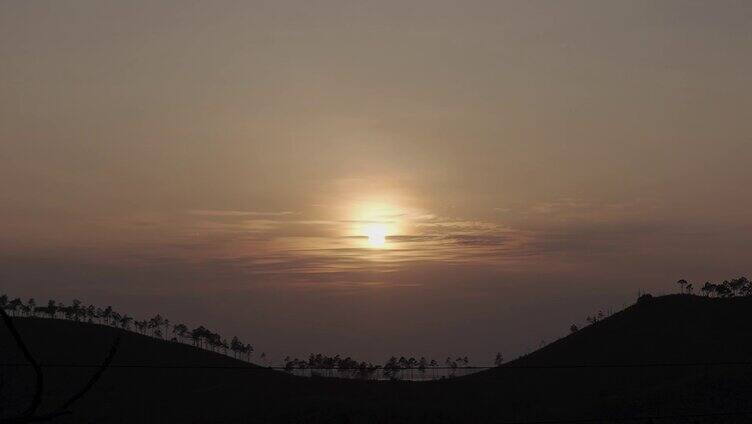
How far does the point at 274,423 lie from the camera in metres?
83.4

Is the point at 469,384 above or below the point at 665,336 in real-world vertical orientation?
below

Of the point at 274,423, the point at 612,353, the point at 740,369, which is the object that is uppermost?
the point at 612,353

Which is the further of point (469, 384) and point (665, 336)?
point (665, 336)

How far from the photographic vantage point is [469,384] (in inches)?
4515

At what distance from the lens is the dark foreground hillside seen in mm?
79812

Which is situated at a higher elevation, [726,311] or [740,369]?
[726,311]

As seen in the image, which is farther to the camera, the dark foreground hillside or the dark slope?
the dark slope

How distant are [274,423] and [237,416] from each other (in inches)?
433

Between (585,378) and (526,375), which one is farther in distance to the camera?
(526,375)

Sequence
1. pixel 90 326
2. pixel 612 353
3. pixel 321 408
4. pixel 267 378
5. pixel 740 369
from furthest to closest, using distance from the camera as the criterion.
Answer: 1. pixel 90 326
2. pixel 612 353
3. pixel 267 378
4. pixel 321 408
5. pixel 740 369

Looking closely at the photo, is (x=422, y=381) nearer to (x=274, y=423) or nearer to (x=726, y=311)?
(x=274, y=423)

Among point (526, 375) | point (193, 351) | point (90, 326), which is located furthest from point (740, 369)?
point (90, 326)

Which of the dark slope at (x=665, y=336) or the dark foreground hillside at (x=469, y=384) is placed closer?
the dark foreground hillside at (x=469, y=384)

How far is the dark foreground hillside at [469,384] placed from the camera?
7981cm
